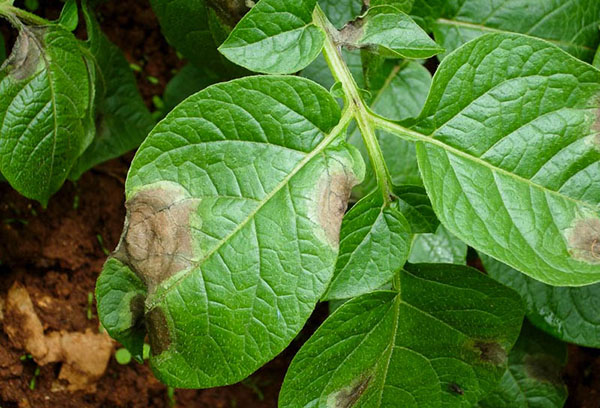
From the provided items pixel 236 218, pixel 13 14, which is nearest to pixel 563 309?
Result: pixel 236 218

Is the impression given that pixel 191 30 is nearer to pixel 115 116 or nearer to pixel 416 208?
pixel 115 116

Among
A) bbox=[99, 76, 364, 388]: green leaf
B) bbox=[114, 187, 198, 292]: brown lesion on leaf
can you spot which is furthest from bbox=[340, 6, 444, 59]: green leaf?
bbox=[114, 187, 198, 292]: brown lesion on leaf

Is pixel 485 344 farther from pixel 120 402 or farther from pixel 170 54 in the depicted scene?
pixel 170 54

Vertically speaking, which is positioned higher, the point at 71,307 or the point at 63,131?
the point at 63,131

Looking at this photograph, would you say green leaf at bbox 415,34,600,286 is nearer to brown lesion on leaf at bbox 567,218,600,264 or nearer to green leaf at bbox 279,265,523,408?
brown lesion on leaf at bbox 567,218,600,264

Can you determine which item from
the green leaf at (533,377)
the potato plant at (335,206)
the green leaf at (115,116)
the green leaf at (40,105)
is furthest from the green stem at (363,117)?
the green leaf at (533,377)

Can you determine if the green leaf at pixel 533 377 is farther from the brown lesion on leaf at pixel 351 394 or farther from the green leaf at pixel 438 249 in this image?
the brown lesion on leaf at pixel 351 394

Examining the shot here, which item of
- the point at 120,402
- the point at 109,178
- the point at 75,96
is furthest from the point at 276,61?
the point at 120,402
